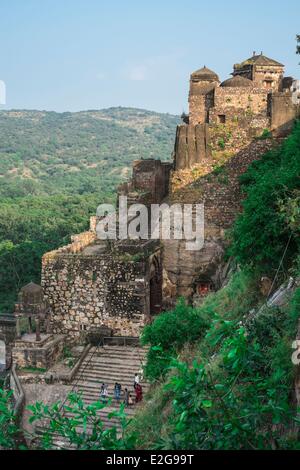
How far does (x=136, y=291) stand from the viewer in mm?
20484

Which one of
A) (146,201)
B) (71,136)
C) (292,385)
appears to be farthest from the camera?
(71,136)

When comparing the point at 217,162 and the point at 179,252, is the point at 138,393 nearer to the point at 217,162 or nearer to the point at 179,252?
the point at 179,252

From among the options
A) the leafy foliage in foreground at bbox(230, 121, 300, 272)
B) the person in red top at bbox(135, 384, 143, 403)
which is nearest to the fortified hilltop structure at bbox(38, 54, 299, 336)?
the person in red top at bbox(135, 384, 143, 403)

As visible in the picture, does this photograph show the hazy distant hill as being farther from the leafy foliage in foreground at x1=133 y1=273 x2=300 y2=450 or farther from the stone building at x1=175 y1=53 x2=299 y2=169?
the leafy foliage in foreground at x1=133 y1=273 x2=300 y2=450

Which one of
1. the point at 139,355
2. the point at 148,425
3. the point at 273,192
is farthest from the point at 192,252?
the point at 148,425

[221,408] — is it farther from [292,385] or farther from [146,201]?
[146,201]

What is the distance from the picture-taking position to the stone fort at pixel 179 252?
20688 mm

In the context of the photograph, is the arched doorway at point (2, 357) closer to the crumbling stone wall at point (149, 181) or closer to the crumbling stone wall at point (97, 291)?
the crumbling stone wall at point (97, 291)

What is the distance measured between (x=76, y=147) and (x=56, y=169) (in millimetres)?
24594

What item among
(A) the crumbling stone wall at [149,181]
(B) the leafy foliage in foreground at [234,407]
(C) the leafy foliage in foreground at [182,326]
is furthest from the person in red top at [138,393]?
(A) the crumbling stone wall at [149,181]

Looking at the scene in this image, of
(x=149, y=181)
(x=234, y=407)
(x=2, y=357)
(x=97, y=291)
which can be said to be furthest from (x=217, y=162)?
(x=234, y=407)

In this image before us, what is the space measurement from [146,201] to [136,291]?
738cm

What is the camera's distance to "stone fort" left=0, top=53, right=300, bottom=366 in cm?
2069

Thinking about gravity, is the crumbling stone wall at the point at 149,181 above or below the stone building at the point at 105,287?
above
